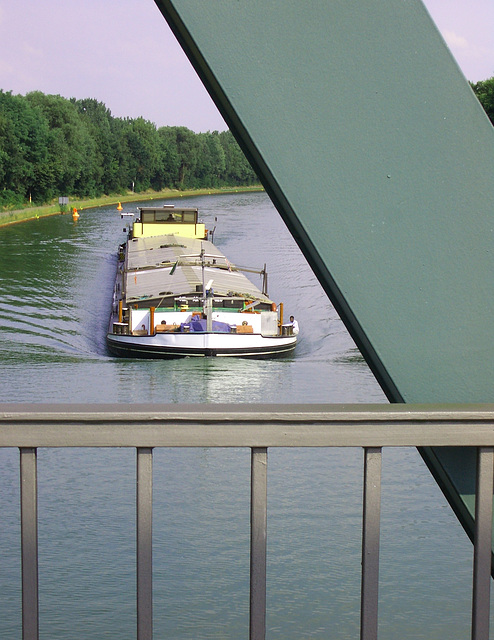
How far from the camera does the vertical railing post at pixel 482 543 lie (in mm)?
840

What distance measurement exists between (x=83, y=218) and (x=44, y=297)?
66.2ft

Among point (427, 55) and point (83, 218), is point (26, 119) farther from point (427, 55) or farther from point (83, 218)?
point (427, 55)

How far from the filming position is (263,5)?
833 mm

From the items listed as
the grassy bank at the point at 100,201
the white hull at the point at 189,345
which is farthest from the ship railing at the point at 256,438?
the grassy bank at the point at 100,201

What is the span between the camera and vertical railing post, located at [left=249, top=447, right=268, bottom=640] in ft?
2.73

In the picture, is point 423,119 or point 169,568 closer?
point 423,119

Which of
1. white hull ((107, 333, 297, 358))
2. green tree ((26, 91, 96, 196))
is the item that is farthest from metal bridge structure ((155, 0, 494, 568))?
green tree ((26, 91, 96, 196))

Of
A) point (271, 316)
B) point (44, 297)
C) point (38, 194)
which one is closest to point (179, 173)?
point (38, 194)

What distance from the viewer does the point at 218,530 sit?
22.2ft

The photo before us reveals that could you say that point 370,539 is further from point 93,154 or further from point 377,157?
point 93,154

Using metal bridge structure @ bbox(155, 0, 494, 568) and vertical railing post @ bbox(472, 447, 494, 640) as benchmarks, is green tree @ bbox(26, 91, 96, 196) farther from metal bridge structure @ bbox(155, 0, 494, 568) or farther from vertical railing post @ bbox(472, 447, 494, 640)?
vertical railing post @ bbox(472, 447, 494, 640)

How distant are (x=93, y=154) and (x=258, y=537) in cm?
4784

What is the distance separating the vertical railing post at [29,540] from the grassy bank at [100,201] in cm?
3521

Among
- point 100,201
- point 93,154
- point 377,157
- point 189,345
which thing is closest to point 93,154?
point 93,154
